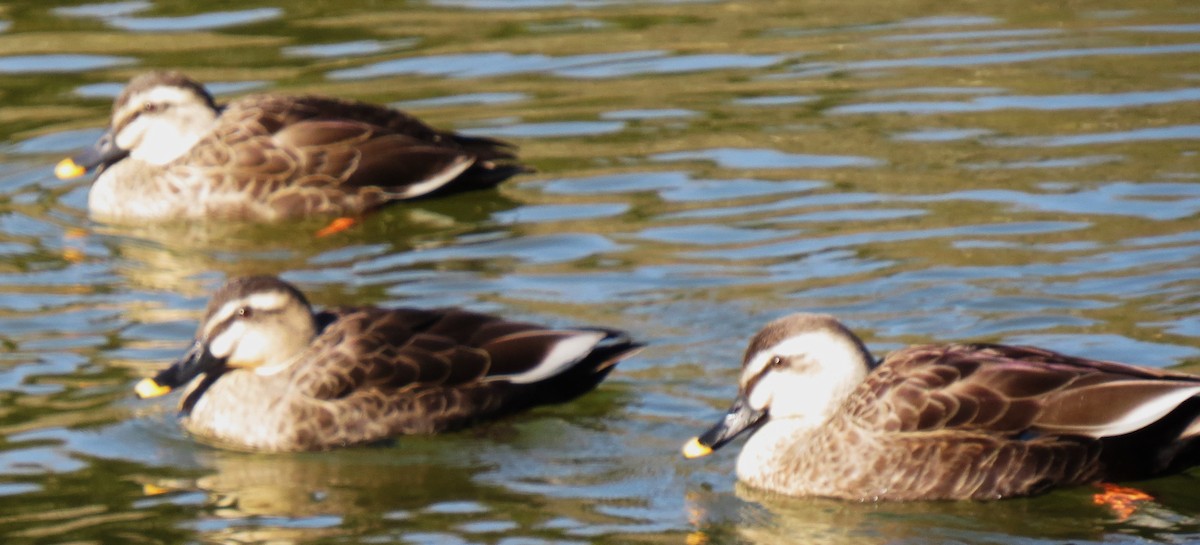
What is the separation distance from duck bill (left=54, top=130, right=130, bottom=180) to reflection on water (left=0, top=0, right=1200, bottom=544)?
0.81 ft

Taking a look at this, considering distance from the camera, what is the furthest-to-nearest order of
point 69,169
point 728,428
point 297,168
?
point 69,169 < point 297,168 < point 728,428

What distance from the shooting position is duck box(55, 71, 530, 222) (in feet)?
40.4

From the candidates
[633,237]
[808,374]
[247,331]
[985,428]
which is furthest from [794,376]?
[633,237]

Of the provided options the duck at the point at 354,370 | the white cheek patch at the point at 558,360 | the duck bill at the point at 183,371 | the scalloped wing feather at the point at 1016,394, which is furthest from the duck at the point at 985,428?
the duck bill at the point at 183,371

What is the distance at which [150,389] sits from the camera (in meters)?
8.70

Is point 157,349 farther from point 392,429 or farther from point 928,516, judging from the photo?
point 928,516

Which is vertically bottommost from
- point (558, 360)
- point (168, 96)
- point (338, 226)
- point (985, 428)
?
point (338, 226)

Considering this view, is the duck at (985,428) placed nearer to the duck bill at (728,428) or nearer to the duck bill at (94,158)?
the duck bill at (728,428)

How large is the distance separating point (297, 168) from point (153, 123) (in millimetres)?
1018

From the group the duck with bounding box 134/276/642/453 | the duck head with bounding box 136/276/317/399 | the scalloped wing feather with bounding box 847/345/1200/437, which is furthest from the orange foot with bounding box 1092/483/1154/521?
the duck head with bounding box 136/276/317/399

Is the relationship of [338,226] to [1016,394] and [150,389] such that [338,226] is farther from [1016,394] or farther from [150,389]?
[1016,394]

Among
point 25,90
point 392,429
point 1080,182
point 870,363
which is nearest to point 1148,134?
point 1080,182

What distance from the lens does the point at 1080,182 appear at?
11594 millimetres

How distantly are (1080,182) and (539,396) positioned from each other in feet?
13.0
